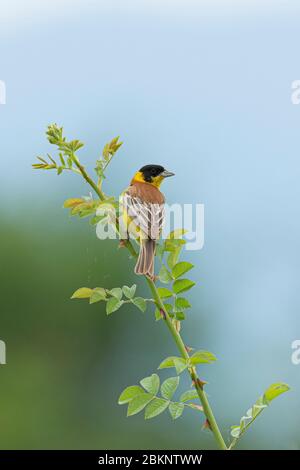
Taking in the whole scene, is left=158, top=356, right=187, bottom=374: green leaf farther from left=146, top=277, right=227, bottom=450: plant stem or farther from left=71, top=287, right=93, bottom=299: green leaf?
left=71, top=287, right=93, bottom=299: green leaf

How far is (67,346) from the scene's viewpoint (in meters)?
6.18

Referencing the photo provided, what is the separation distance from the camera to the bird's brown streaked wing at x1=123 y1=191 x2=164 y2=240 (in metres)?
1.85

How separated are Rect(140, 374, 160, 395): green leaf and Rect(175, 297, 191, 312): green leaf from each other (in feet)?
0.40

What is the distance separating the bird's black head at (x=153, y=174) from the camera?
2746 mm

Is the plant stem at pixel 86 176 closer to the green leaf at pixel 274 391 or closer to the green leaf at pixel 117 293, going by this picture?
the green leaf at pixel 117 293

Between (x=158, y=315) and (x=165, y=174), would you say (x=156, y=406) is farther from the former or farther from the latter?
(x=165, y=174)

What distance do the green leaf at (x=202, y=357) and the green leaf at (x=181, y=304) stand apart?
7 cm

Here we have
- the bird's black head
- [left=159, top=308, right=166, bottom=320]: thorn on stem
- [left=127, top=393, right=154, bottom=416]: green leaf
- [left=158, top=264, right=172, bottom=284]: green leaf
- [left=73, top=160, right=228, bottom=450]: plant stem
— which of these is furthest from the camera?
the bird's black head

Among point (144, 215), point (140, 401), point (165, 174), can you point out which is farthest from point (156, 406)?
point (165, 174)

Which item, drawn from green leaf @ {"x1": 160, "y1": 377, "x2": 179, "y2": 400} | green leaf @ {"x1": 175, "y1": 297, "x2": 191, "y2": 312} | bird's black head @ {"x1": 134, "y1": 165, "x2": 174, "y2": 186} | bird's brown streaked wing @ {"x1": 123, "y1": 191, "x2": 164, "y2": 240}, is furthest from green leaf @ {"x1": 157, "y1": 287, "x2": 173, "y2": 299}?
bird's black head @ {"x1": 134, "y1": 165, "x2": 174, "y2": 186}

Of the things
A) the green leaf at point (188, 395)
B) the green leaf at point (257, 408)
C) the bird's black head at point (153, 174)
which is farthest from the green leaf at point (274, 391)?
the bird's black head at point (153, 174)

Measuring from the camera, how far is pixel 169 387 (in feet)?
3.90
